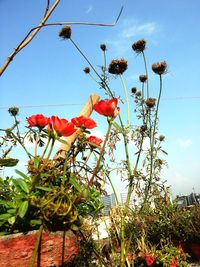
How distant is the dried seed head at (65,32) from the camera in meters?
2.68

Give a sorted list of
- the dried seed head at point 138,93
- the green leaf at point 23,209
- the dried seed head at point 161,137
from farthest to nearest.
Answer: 1. the dried seed head at point 161,137
2. the dried seed head at point 138,93
3. the green leaf at point 23,209

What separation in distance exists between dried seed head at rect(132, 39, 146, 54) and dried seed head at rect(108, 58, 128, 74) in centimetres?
55

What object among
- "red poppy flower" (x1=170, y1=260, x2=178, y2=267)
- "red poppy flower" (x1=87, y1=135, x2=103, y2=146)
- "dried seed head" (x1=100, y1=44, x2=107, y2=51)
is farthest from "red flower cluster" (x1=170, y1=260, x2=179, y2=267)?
"red poppy flower" (x1=87, y1=135, x2=103, y2=146)

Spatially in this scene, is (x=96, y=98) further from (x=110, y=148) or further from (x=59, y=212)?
(x=59, y=212)

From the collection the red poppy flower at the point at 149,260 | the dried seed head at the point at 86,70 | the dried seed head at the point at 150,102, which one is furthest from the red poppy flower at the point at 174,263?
the dried seed head at the point at 86,70

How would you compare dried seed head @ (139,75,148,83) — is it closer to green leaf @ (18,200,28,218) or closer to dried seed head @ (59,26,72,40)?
dried seed head @ (59,26,72,40)

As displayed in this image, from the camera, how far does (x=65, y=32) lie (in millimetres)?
2705

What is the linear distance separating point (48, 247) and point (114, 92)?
1781mm

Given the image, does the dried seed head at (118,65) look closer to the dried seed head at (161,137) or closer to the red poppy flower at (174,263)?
the dried seed head at (161,137)

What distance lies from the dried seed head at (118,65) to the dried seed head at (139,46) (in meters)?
0.55

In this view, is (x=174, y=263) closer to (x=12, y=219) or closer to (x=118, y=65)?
(x=118, y=65)

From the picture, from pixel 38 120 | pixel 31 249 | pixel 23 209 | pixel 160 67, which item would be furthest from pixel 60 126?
pixel 160 67

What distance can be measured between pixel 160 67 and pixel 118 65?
51cm

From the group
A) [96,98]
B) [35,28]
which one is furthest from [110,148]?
[35,28]
